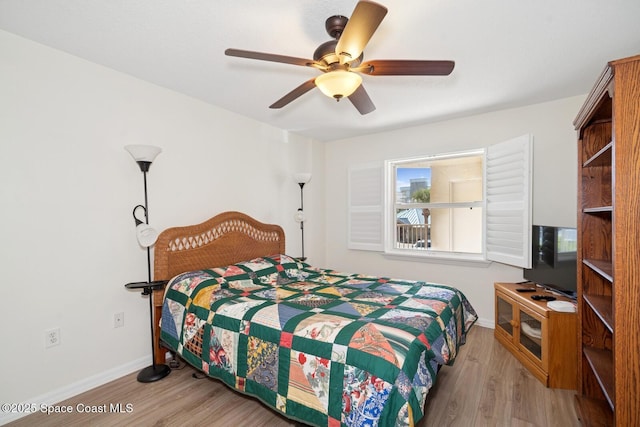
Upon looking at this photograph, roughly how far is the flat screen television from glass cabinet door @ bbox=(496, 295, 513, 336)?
1.20 ft

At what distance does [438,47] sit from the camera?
2062 millimetres

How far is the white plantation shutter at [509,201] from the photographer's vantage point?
295 centimetres

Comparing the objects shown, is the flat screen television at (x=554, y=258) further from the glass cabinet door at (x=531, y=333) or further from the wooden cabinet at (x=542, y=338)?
the glass cabinet door at (x=531, y=333)

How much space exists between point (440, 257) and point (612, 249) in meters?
2.50

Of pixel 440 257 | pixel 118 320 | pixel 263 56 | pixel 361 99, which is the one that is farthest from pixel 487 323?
pixel 118 320

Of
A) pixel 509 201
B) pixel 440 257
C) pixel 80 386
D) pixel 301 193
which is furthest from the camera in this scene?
pixel 301 193

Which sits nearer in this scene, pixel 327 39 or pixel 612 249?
pixel 612 249

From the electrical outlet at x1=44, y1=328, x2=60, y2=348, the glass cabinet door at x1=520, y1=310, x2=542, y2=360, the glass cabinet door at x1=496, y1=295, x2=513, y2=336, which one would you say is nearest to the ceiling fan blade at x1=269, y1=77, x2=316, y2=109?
the electrical outlet at x1=44, y1=328, x2=60, y2=348

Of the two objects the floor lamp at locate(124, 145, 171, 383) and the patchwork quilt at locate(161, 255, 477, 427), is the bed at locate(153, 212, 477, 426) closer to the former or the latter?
the patchwork quilt at locate(161, 255, 477, 427)

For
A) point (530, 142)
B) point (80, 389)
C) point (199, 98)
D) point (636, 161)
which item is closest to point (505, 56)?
point (530, 142)

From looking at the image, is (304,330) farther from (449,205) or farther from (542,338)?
(449,205)

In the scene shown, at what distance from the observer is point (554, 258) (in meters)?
2.67

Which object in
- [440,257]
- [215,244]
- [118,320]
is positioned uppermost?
[215,244]

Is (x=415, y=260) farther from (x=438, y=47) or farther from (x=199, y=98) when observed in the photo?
(x=199, y=98)
